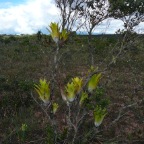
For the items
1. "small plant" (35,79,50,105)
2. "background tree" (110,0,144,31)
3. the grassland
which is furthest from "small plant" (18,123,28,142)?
"background tree" (110,0,144,31)

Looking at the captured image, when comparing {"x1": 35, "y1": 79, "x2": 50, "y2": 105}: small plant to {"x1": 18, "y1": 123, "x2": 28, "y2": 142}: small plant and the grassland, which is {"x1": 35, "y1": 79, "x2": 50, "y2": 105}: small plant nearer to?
the grassland

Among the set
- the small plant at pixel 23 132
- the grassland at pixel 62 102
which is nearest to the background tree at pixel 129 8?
the grassland at pixel 62 102

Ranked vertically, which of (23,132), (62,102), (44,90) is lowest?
(62,102)

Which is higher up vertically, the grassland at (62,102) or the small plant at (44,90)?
the small plant at (44,90)

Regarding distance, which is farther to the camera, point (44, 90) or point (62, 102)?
point (62, 102)

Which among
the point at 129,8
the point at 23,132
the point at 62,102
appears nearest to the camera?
the point at 23,132

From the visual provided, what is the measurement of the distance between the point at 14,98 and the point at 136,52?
12285 mm

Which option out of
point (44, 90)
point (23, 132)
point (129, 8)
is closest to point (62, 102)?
point (23, 132)

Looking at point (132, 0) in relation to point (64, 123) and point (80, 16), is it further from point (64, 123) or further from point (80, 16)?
point (64, 123)

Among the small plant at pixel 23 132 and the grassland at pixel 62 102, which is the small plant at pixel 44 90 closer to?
the grassland at pixel 62 102

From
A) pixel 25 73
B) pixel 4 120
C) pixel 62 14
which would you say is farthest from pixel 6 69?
pixel 62 14

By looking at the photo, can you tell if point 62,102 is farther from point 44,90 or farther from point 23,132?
point 44,90

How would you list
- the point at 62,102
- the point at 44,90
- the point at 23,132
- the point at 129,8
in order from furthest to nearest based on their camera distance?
1. the point at 129,8
2. the point at 62,102
3. the point at 23,132
4. the point at 44,90

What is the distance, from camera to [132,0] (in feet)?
68.9
